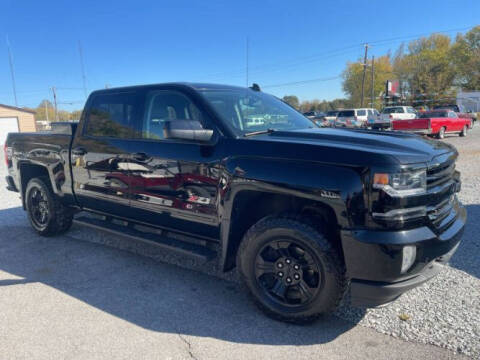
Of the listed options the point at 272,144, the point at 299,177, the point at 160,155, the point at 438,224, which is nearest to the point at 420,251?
the point at 438,224

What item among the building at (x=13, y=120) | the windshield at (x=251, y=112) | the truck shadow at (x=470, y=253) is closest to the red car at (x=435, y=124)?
the truck shadow at (x=470, y=253)

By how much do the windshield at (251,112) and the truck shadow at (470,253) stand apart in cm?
212

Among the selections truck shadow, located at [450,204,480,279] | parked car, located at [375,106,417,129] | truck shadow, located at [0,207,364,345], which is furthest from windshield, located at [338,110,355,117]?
truck shadow, located at [0,207,364,345]

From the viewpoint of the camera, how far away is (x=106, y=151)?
3.98 metres

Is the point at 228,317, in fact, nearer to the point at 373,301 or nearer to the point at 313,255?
the point at 313,255

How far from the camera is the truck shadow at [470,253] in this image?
373 cm

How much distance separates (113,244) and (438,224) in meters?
3.91

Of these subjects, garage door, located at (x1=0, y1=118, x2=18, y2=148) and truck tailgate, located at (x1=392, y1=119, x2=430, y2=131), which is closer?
truck tailgate, located at (x1=392, y1=119, x2=430, y2=131)

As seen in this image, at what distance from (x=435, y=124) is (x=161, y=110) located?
1932 centimetres

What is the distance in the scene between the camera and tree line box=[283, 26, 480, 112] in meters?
62.8

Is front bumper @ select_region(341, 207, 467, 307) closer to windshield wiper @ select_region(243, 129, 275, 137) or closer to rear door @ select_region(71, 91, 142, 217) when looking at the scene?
windshield wiper @ select_region(243, 129, 275, 137)

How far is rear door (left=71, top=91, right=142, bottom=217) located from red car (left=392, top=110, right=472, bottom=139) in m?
17.6

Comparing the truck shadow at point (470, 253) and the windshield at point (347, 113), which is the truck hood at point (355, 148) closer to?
the truck shadow at point (470, 253)

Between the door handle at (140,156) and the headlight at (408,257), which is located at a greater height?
the door handle at (140,156)
